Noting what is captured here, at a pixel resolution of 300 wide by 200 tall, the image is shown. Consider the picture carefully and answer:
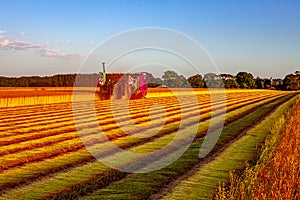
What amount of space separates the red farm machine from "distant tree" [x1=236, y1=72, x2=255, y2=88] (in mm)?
70977

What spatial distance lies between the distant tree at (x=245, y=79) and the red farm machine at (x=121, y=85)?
70977mm

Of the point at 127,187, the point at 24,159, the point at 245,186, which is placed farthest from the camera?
the point at 24,159

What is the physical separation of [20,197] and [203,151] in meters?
4.72

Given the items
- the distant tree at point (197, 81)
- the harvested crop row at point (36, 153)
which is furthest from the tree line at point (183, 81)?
the harvested crop row at point (36, 153)

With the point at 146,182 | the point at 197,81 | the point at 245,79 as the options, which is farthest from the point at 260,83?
the point at 146,182

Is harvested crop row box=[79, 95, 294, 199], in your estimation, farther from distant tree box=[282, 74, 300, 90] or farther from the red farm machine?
distant tree box=[282, 74, 300, 90]

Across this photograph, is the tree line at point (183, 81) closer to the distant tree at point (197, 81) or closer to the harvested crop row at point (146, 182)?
the distant tree at point (197, 81)

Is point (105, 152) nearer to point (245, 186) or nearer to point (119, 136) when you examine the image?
point (119, 136)

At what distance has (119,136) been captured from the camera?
11.7m

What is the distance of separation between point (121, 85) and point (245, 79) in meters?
75.5

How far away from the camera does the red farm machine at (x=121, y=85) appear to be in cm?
2769

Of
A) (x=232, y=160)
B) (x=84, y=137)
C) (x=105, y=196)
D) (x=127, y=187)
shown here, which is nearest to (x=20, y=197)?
(x=105, y=196)

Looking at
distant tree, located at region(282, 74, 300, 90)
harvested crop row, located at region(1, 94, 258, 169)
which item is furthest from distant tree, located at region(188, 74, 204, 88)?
harvested crop row, located at region(1, 94, 258, 169)

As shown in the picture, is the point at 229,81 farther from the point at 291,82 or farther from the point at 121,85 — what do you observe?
the point at 121,85
